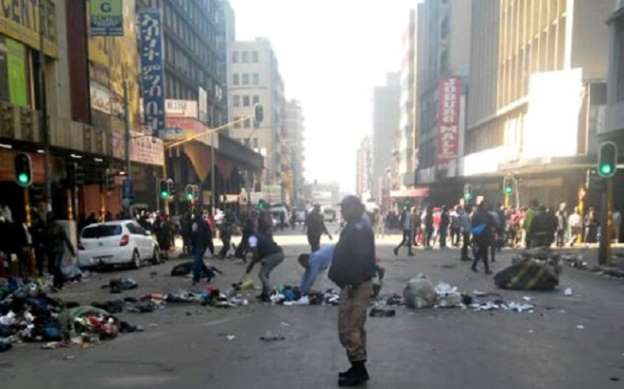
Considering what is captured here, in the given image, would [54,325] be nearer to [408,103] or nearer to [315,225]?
[315,225]

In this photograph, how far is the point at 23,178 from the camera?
13.7m

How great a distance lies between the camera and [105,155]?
23.2 metres

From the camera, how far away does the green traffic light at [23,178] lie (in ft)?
45.0

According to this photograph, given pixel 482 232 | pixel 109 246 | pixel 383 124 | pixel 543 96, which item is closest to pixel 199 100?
pixel 543 96

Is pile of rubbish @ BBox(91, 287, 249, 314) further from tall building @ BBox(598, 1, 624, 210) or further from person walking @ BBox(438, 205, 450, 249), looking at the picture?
tall building @ BBox(598, 1, 624, 210)

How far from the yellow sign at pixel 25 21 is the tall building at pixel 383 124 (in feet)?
453

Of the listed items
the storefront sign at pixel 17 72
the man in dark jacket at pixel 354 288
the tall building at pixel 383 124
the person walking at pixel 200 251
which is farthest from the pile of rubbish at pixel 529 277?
the tall building at pixel 383 124

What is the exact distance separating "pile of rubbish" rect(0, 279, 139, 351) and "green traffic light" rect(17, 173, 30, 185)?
16.8 feet

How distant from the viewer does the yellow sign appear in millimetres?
17438

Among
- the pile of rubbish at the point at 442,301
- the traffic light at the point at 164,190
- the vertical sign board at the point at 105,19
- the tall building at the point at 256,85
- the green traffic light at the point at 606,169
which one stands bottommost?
the pile of rubbish at the point at 442,301

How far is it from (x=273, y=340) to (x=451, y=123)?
42622 mm

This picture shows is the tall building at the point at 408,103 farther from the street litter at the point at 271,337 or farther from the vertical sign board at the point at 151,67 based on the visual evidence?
the street litter at the point at 271,337

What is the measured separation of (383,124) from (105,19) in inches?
5483

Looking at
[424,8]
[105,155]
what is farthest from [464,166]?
[424,8]
